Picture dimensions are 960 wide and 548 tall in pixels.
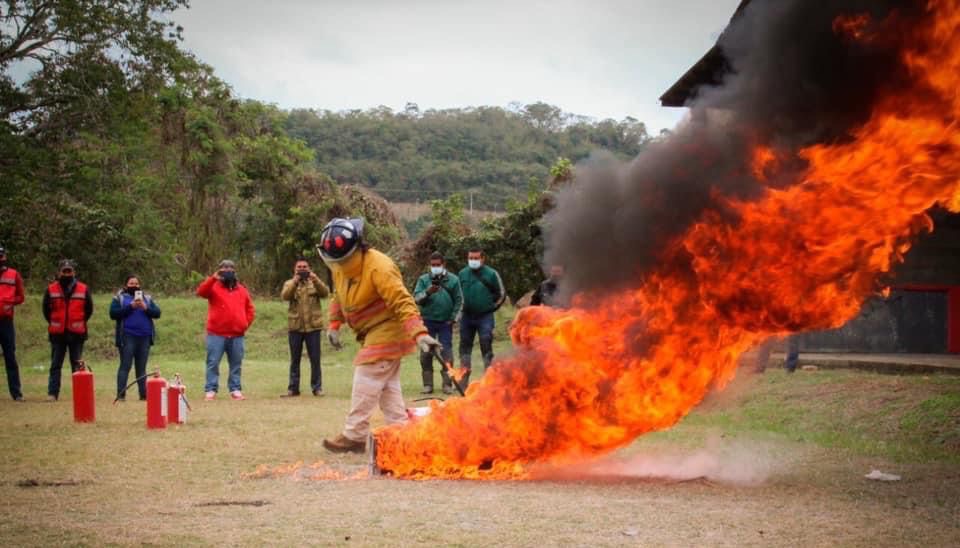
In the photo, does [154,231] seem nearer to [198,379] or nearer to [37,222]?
[37,222]

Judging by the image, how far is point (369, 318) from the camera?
33.3 ft

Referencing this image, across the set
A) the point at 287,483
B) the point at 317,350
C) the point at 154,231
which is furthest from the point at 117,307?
the point at 154,231

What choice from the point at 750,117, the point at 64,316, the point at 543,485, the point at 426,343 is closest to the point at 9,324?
the point at 64,316

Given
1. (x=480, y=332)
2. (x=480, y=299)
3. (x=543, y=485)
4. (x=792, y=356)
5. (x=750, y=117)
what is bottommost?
(x=543, y=485)

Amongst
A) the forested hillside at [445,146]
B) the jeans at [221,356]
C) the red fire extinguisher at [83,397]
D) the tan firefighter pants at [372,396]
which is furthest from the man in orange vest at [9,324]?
the forested hillside at [445,146]

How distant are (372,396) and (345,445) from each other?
0.67m

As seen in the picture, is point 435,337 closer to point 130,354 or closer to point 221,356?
point 221,356

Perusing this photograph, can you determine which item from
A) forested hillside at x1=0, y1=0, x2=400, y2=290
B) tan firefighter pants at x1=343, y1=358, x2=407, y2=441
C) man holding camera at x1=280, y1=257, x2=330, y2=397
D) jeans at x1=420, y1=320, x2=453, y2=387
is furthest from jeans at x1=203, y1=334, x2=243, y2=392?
forested hillside at x1=0, y1=0, x2=400, y2=290

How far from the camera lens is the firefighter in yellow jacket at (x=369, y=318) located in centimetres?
988

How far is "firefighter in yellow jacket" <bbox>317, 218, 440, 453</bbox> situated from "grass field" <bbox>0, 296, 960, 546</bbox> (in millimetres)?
535

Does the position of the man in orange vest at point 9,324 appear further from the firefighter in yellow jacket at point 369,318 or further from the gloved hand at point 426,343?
the gloved hand at point 426,343

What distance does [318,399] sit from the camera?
660 inches

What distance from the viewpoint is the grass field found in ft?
21.6

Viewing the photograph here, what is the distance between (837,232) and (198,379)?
16004 millimetres
